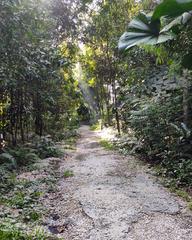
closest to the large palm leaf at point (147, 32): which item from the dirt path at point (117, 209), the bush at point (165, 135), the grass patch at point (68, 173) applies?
the dirt path at point (117, 209)

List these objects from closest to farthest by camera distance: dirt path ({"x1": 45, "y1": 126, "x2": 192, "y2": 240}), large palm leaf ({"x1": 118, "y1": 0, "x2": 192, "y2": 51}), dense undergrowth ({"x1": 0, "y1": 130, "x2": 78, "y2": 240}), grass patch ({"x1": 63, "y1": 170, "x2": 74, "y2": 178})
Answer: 1. large palm leaf ({"x1": 118, "y1": 0, "x2": 192, "y2": 51})
2. dense undergrowth ({"x1": 0, "y1": 130, "x2": 78, "y2": 240})
3. dirt path ({"x1": 45, "y1": 126, "x2": 192, "y2": 240})
4. grass patch ({"x1": 63, "y1": 170, "x2": 74, "y2": 178})

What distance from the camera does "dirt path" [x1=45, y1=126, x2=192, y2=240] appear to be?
3.87 m

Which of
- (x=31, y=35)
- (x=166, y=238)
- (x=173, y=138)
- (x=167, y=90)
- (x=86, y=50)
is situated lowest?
(x=166, y=238)

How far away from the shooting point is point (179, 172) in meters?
6.14

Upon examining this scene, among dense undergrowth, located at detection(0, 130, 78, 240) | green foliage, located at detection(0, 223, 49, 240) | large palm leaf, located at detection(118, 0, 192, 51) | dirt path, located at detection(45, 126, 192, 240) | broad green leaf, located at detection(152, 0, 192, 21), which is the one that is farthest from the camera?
dirt path, located at detection(45, 126, 192, 240)

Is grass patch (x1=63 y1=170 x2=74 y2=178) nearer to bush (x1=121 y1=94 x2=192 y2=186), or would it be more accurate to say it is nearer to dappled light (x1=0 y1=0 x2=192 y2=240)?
dappled light (x1=0 y1=0 x2=192 y2=240)

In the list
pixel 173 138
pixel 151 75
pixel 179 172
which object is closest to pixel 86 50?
pixel 151 75

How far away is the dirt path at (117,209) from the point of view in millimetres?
3865

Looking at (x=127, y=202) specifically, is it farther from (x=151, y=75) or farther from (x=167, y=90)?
(x=151, y=75)

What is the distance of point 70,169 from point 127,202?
123 inches

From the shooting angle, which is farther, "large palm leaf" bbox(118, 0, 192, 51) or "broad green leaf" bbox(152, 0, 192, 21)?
"large palm leaf" bbox(118, 0, 192, 51)

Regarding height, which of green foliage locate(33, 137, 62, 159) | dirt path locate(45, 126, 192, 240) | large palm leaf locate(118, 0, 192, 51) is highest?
large palm leaf locate(118, 0, 192, 51)

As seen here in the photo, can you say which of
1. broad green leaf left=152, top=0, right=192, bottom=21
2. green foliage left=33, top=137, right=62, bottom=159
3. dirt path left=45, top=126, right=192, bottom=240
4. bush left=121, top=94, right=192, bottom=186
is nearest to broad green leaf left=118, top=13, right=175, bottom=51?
broad green leaf left=152, top=0, right=192, bottom=21

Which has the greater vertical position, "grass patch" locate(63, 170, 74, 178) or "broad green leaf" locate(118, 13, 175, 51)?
"broad green leaf" locate(118, 13, 175, 51)
